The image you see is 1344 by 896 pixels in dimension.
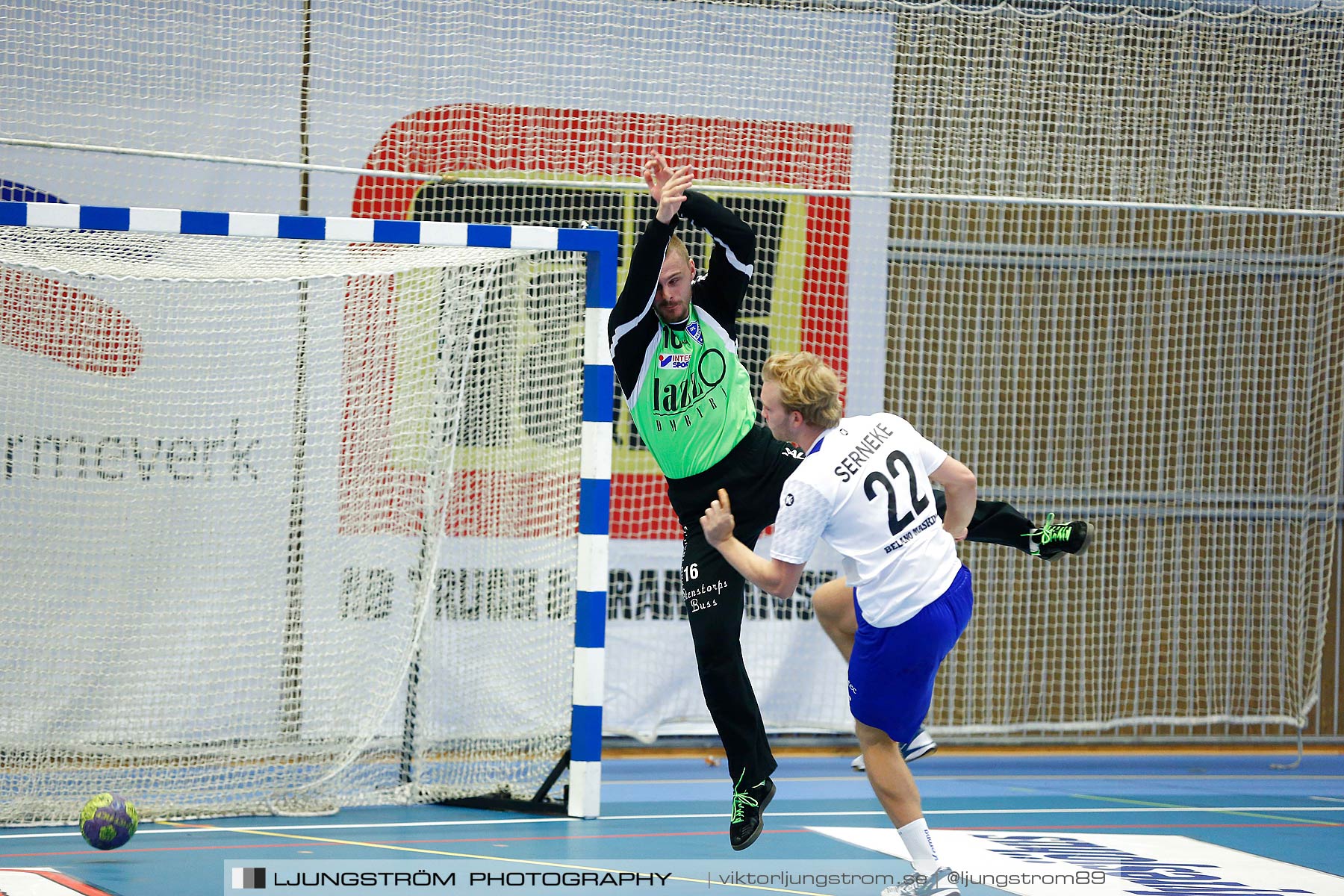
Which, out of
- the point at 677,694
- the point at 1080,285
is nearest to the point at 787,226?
the point at 1080,285

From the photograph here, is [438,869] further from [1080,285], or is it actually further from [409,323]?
[1080,285]

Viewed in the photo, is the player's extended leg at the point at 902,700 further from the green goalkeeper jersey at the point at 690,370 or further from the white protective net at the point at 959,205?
the white protective net at the point at 959,205

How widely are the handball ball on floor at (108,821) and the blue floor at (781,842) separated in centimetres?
11

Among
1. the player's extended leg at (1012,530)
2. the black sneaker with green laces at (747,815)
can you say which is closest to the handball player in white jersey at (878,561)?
the black sneaker with green laces at (747,815)

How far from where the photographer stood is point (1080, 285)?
10.1 meters

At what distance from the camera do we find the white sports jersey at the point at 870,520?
14.5ft

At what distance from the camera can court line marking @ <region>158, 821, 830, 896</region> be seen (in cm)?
511

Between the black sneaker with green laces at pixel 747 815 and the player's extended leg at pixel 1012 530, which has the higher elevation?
the player's extended leg at pixel 1012 530

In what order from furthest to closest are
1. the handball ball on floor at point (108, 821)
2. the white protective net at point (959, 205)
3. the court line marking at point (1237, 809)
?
1. the white protective net at point (959, 205)
2. the court line marking at point (1237, 809)
3. the handball ball on floor at point (108, 821)

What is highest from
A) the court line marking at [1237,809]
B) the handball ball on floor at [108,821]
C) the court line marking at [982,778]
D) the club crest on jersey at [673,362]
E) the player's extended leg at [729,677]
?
the club crest on jersey at [673,362]

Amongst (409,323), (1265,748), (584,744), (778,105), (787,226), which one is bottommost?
(1265,748)

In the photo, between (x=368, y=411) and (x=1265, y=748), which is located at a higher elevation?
(x=368, y=411)

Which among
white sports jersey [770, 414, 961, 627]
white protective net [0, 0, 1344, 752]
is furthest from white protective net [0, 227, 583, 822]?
white sports jersey [770, 414, 961, 627]

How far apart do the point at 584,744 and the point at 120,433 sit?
9.01 feet
